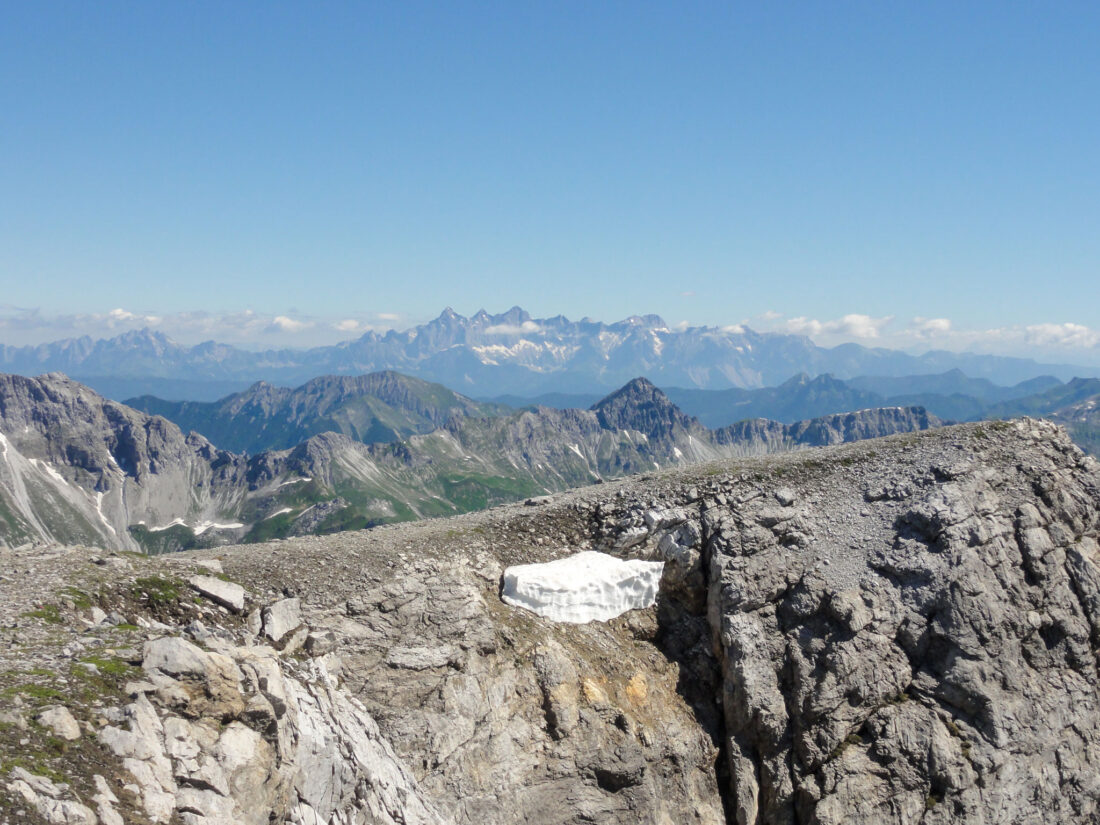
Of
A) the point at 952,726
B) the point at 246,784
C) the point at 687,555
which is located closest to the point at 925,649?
the point at 952,726

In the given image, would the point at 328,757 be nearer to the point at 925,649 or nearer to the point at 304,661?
the point at 304,661

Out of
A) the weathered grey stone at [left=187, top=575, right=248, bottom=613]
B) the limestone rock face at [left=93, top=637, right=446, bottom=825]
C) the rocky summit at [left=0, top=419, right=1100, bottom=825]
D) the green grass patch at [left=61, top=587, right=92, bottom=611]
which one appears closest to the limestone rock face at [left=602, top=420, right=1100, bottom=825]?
the rocky summit at [left=0, top=419, right=1100, bottom=825]

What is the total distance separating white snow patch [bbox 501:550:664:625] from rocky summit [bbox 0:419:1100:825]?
0.74 meters

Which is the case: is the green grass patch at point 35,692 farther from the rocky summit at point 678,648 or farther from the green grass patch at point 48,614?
the green grass patch at point 48,614

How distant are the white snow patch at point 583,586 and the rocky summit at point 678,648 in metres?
0.74

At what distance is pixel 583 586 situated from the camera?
36.1 meters

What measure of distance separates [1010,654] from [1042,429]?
16.1 metres

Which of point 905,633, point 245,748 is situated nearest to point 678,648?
point 905,633

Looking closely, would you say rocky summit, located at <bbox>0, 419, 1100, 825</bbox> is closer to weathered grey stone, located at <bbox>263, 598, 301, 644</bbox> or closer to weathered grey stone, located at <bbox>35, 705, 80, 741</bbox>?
weathered grey stone, located at <bbox>263, 598, 301, 644</bbox>

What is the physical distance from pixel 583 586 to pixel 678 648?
6296mm

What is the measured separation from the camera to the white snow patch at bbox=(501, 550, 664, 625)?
Answer: 3516cm

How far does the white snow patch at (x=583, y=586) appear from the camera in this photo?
115 ft

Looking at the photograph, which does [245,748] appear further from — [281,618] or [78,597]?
[78,597]

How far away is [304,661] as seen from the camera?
26.7 meters
